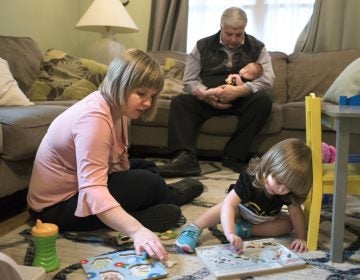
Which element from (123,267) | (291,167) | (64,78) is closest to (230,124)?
(64,78)

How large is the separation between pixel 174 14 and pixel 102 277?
2758 mm

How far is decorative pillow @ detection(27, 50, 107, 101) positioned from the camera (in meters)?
2.41

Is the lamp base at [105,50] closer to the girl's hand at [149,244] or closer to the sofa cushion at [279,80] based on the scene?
the sofa cushion at [279,80]

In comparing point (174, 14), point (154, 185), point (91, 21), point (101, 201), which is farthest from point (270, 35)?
point (101, 201)

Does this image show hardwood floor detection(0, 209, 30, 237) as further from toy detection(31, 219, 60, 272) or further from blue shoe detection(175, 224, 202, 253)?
blue shoe detection(175, 224, 202, 253)

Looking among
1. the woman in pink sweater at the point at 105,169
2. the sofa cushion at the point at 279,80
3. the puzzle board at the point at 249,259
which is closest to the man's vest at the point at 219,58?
the sofa cushion at the point at 279,80

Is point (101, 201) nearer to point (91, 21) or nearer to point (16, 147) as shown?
point (16, 147)

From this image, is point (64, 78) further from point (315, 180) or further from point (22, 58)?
point (315, 180)

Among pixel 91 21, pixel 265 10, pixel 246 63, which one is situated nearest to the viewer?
pixel 246 63

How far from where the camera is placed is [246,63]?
8.39ft

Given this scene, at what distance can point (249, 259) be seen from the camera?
1.14m

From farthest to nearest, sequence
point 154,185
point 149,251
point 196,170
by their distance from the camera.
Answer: point 196,170
point 154,185
point 149,251

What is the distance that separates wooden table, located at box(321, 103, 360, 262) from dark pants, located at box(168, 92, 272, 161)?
1221 mm

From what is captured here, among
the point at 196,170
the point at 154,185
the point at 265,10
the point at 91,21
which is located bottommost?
the point at 196,170
